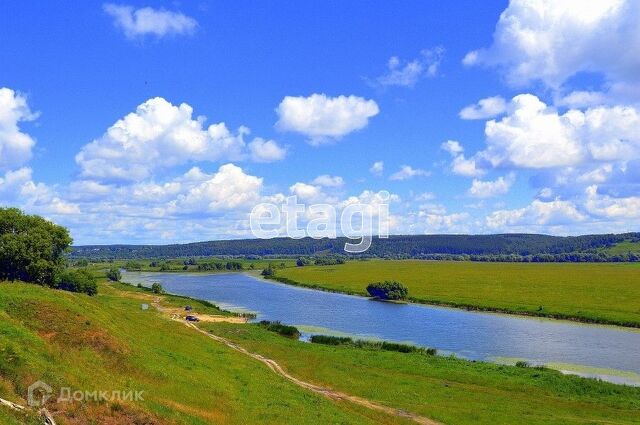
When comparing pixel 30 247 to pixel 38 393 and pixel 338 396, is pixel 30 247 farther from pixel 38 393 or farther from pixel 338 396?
pixel 38 393

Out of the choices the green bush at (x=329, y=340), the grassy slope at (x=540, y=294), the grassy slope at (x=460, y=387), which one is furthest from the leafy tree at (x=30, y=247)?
the grassy slope at (x=540, y=294)

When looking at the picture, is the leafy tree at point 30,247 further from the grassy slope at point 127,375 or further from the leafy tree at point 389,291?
the leafy tree at point 389,291

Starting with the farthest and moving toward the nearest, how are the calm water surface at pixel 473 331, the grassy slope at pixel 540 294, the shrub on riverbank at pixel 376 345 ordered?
1. the grassy slope at pixel 540 294
2. the shrub on riverbank at pixel 376 345
3. the calm water surface at pixel 473 331

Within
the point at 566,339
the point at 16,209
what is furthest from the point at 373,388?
the point at 16,209

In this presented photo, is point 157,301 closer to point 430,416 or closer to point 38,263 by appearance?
point 38,263

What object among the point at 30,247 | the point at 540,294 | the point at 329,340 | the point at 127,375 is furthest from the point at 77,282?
the point at 540,294
